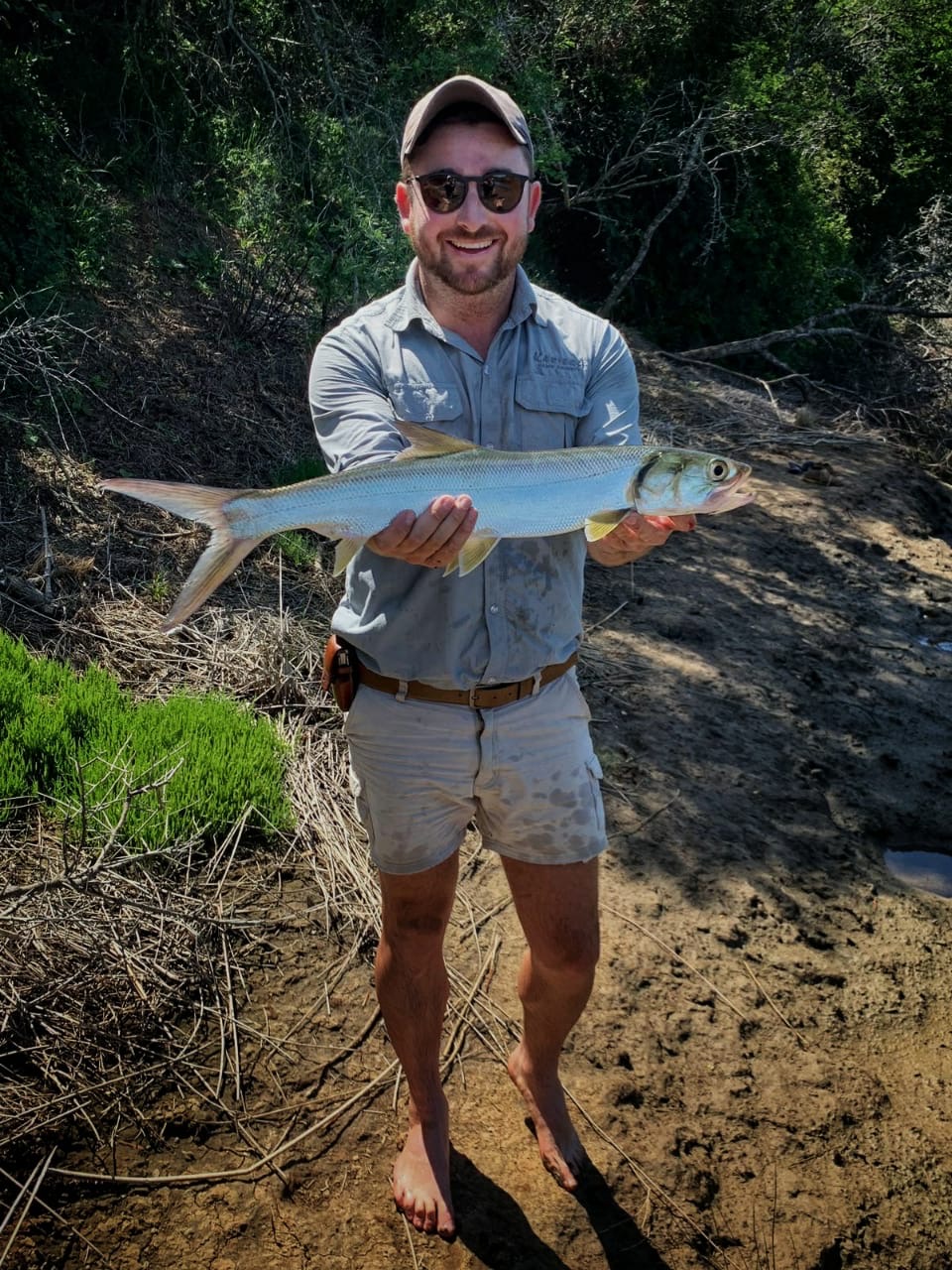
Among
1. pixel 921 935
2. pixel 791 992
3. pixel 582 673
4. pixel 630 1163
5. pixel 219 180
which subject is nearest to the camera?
pixel 630 1163

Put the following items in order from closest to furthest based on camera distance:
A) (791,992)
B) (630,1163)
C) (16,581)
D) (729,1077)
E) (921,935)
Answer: (630,1163), (729,1077), (791,992), (921,935), (16,581)

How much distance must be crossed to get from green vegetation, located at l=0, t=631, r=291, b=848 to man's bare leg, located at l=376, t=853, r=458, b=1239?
1188 mm

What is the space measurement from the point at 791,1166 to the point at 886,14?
18.9 m

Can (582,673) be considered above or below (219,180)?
below

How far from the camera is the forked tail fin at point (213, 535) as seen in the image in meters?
2.58

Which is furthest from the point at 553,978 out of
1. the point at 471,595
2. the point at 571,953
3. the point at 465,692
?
the point at 471,595

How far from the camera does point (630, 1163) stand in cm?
333

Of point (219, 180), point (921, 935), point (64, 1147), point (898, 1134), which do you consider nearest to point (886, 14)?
point (219, 180)

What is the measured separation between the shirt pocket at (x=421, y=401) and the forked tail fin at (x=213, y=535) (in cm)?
53

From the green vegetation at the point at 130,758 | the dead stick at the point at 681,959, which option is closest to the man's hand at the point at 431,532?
the green vegetation at the point at 130,758

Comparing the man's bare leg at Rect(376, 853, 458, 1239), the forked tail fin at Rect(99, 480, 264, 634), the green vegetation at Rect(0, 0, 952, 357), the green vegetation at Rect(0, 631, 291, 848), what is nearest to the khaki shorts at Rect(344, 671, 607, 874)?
the man's bare leg at Rect(376, 853, 458, 1239)

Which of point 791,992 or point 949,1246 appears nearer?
point 949,1246

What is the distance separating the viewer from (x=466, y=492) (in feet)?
8.49

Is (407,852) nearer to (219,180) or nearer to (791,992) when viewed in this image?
(791,992)
